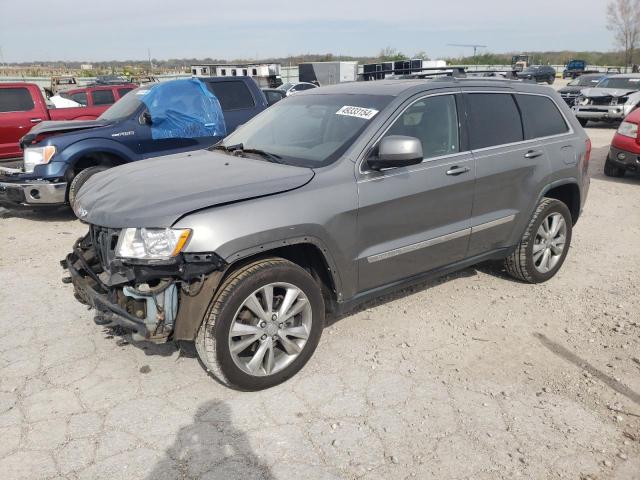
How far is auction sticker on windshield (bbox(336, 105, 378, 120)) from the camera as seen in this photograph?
3657 millimetres

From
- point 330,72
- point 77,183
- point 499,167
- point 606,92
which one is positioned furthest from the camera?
point 330,72

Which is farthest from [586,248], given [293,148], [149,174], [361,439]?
[149,174]

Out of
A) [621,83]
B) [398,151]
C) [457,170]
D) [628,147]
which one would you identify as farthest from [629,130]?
[621,83]

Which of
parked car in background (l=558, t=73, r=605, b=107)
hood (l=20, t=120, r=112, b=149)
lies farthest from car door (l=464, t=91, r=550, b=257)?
parked car in background (l=558, t=73, r=605, b=107)

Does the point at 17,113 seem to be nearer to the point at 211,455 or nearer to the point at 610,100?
the point at 211,455

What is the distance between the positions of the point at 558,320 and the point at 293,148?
2520 millimetres

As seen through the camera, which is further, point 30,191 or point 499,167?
point 30,191

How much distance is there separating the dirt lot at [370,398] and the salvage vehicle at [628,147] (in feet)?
15.9

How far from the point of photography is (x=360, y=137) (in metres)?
3.52

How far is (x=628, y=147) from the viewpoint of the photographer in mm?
8633

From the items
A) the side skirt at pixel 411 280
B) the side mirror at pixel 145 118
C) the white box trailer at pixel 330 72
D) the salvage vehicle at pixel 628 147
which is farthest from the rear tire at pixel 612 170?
the white box trailer at pixel 330 72

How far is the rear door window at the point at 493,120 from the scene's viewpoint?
413 cm

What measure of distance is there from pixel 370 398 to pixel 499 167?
217 centimetres

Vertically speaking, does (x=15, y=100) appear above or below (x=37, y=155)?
above
